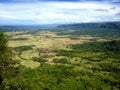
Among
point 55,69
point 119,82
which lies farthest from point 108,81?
point 55,69

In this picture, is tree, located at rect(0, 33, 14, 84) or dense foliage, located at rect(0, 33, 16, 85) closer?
tree, located at rect(0, 33, 14, 84)

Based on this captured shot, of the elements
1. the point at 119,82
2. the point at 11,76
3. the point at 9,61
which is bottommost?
the point at 119,82

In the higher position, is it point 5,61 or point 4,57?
point 4,57

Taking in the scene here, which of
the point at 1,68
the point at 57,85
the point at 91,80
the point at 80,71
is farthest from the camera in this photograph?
the point at 80,71

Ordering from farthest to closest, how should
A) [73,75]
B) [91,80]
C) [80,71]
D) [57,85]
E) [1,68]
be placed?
[80,71] < [73,75] < [91,80] < [57,85] < [1,68]

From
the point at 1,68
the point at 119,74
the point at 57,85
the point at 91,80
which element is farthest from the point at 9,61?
the point at 119,74

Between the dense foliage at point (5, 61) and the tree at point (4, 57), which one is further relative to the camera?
the dense foliage at point (5, 61)

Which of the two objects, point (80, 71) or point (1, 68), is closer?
point (1, 68)

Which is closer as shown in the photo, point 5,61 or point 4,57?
point 4,57

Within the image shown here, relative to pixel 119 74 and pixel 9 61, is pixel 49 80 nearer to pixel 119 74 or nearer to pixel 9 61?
pixel 119 74

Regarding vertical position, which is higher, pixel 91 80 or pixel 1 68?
pixel 1 68
